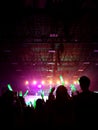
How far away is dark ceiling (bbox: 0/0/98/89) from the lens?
813 centimetres

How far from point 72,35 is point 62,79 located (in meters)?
14.0

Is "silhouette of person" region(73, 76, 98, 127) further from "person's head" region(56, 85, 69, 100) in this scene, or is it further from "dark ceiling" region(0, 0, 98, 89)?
"dark ceiling" region(0, 0, 98, 89)

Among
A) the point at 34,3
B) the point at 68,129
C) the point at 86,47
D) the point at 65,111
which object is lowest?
the point at 68,129

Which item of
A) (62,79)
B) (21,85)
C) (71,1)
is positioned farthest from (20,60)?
(71,1)

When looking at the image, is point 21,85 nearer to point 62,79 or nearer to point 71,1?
point 62,79

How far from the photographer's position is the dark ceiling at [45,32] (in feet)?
26.7

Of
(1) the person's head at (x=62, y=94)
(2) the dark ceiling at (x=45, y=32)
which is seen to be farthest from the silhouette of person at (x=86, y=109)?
(2) the dark ceiling at (x=45, y=32)

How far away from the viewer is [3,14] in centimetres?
892

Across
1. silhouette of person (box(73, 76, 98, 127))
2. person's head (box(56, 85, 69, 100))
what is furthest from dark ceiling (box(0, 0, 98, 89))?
silhouette of person (box(73, 76, 98, 127))

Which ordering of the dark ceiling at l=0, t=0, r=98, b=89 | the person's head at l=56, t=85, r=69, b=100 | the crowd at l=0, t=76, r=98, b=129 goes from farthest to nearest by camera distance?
the dark ceiling at l=0, t=0, r=98, b=89
the person's head at l=56, t=85, r=69, b=100
the crowd at l=0, t=76, r=98, b=129

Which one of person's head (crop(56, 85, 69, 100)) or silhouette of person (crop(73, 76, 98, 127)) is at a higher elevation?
person's head (crop(56, 85, 69, 100))

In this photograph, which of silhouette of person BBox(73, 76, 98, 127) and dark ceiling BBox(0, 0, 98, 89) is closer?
silhouette of person BBox(73, 76, 98, 127)

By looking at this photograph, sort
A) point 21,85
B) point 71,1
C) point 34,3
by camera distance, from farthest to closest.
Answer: point 21,85
point 71,1
point 34,3

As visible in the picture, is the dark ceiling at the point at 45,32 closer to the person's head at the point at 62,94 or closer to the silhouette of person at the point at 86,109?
the person's head at the point at 62,94
